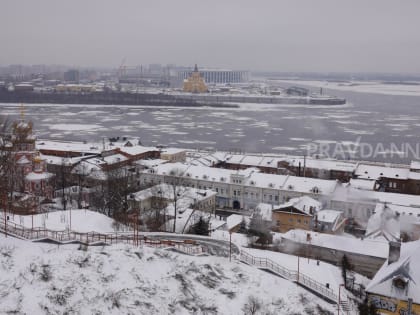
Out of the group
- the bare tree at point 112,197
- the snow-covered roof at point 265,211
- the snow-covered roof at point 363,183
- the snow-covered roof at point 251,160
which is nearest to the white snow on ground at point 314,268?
the snow-covered roof at point 265,211

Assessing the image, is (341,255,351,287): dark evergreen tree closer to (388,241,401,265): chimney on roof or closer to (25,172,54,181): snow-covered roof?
(388,241,401,265): chimney on roof

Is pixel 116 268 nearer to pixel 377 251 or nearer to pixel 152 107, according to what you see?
pixel 377 251

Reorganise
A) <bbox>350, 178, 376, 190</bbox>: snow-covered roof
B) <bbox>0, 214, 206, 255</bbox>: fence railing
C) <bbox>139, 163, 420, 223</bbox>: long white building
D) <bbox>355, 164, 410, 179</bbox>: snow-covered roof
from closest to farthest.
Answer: <bbox>0, 214, 206, 255</bbox>: fence railing
<bbox>139, 163, 420, 223</bbox>: long white building
<bbox>350, 178, 376, 190</bbox>: snow-covered roof
<bbox>355, 164, 410, 179</bbox>: snow-covered roof

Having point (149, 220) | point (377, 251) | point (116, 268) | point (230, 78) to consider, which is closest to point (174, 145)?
point (149, 220)

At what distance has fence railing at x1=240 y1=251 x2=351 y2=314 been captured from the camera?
11.2 meters

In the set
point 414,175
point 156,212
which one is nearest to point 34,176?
point 156,212

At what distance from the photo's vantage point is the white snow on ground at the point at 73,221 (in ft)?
43.4

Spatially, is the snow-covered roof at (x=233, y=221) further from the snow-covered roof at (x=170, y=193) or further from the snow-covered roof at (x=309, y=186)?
the snow-covered roof at (x=309, y=186)

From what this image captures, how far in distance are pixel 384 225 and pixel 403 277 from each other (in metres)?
7.15

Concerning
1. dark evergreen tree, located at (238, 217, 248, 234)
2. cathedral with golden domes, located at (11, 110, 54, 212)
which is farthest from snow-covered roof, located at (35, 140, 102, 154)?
dark evergreen tree, located at (238, 217, 248, 234)

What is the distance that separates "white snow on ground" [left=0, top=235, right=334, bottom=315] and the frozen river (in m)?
29.9

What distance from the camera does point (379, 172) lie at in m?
29.7

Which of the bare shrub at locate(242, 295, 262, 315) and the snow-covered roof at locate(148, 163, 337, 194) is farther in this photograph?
the snow-covered roof at locate(148, 163, 337, 194)

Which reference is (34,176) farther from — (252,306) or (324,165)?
(324,165)
